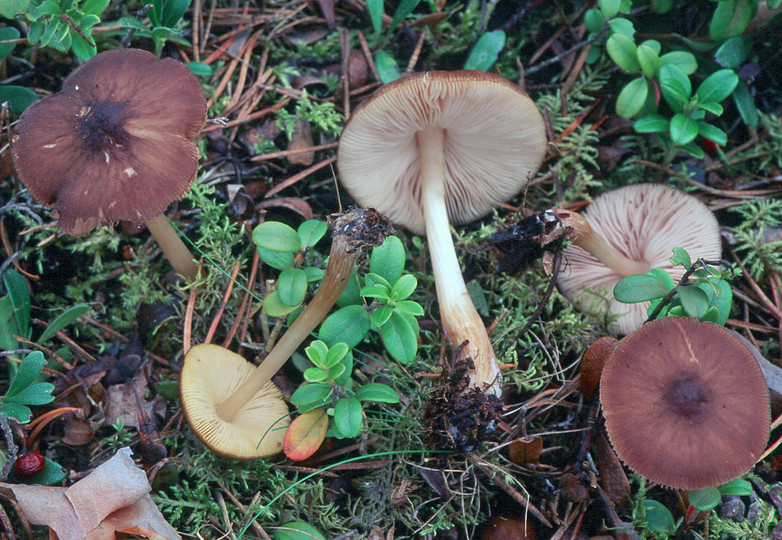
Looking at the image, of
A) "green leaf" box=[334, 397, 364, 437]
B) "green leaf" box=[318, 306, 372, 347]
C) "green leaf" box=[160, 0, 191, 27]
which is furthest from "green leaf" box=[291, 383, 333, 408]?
"green leaf" box=[160, 0, 191, 27]

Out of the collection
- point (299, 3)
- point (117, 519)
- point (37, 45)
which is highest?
point (37, 45)

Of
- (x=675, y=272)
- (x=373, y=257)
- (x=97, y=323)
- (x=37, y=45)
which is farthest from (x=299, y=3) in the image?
(x=675, y=272)

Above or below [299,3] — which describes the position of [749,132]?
below

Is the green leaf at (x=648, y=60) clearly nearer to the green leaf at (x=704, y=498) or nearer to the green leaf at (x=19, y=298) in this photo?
the green leaf at (x=704, y=498)

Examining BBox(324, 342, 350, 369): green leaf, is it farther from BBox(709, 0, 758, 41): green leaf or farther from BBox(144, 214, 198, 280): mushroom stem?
BBox(709, 0, 758, 41): green leaf

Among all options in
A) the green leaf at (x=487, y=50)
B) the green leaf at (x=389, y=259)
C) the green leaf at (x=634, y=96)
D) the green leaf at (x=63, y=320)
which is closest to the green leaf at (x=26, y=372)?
the green leaf at (x=63, y=320)

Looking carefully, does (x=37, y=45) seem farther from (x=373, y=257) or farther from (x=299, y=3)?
(x=373, y=257)

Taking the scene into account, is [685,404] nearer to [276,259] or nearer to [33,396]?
[276,259]
